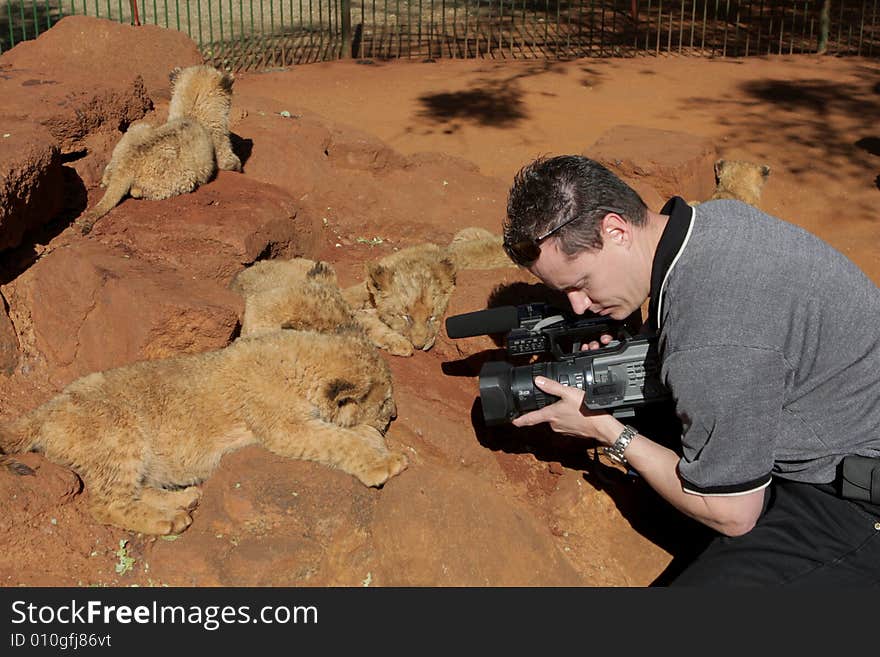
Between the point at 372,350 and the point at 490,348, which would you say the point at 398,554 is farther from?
the point at 490,348

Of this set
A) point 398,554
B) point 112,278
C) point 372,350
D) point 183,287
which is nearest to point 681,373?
point 398,554

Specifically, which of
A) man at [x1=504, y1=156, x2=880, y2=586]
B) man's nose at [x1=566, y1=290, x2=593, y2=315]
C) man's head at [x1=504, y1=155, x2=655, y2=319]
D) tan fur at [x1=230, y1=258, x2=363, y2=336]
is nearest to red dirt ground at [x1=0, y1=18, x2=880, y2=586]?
tan fur at [x1=230, y1=258, x2=363, y2=336]

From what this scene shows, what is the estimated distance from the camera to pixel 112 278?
235 inches

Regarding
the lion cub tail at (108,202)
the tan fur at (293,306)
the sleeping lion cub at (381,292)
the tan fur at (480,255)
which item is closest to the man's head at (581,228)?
the tan fur at (293,306)

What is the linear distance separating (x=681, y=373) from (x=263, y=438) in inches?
92.8

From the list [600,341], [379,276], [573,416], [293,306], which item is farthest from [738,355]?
[379,276]

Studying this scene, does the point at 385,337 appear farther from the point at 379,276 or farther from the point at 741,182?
the point at 741,182

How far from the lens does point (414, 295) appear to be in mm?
6902

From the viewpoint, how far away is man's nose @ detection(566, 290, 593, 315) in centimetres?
433

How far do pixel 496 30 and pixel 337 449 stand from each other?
1677 centimetres

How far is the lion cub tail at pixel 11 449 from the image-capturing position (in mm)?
4539

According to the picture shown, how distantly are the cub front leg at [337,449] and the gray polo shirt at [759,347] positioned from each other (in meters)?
1.62

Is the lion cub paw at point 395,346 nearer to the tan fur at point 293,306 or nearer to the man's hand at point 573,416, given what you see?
the tan fur at point 293,306

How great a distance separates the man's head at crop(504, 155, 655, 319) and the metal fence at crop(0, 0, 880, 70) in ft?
44.6
